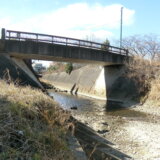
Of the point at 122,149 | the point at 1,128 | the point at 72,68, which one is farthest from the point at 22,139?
the point at 72,68

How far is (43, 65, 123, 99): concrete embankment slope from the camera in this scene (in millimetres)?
34531

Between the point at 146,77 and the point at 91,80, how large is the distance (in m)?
13.1

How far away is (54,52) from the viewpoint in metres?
27.0

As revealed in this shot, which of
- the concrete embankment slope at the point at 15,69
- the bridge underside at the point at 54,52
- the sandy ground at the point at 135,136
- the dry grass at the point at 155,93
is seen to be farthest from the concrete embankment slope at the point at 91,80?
the sandy ground at the point at 135,136

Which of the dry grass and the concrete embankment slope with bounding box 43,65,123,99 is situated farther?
the concrete embankment slope with bounding box 43,65,123,99

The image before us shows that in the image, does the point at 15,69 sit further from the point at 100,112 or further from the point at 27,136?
the point at 27,136

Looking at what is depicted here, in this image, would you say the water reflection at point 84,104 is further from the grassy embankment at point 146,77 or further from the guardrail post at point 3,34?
the guardrail post at point 3,34

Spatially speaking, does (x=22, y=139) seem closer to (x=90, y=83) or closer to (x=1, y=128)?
(x=1, y=128)

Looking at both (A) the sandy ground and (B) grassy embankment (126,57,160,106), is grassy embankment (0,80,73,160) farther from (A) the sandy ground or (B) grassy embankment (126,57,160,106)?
(B) grassy embankment (126,57,160,106)

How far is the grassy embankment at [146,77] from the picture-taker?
25.8m

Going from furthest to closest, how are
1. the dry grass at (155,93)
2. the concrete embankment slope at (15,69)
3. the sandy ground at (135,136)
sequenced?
the dry grass at (155,93) → the concrete embankment slope at (15,69) → the sandy ground at (135,136)

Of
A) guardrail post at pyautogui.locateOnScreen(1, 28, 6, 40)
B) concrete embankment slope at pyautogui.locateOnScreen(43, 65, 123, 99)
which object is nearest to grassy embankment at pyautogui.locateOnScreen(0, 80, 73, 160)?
guardrail post at pyautogui.locateOnScreen(1, 28, 6, 40)

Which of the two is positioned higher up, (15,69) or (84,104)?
(15,69)

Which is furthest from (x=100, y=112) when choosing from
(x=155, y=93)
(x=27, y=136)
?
(x=27, y=136)
